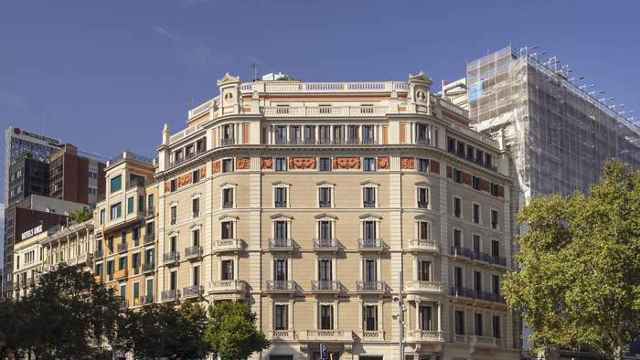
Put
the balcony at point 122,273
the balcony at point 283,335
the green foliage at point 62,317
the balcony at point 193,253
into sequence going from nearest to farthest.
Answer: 1. the green foliage at point 62,317
2. the balcony at point 283,335
3. the balcony at point 193,253
4. the balcony at point 122,273

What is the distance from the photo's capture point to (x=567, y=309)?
8194cm

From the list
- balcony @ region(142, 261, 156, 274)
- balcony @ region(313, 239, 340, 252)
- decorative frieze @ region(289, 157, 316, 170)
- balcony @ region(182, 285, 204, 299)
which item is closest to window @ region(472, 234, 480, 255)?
balcony @ region(313, 239, 340, 252)

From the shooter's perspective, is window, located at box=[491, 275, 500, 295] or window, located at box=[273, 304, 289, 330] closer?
window, located at box=[273, 304, 289, 330]

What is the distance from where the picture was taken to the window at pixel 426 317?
94625mm

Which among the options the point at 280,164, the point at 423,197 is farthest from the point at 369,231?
the point at 280,164

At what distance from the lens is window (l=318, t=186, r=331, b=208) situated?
317 ft

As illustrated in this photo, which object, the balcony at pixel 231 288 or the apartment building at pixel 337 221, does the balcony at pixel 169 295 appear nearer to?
the apartment building at pixel 337 221

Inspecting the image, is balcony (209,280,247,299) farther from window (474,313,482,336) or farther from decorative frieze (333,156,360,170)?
window (474,313,482,336)

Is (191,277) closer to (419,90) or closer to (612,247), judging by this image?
(419,90)

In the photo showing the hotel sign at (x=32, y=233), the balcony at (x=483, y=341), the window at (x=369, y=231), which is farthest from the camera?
the hotel sign at (x=32, y=233)

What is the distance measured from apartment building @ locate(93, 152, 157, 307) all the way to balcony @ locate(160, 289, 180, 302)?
3.78 metres

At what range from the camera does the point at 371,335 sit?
94438 mm

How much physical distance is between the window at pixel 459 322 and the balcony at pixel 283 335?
49.4ft

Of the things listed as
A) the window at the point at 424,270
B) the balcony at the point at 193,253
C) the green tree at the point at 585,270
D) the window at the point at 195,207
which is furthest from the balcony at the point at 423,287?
the window at the point at 195,207
